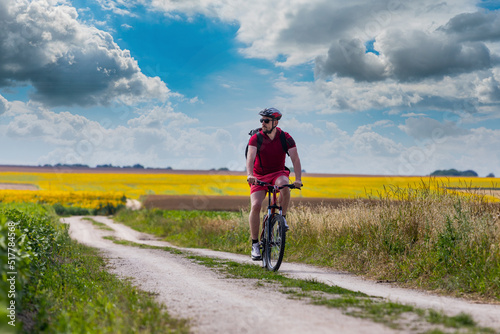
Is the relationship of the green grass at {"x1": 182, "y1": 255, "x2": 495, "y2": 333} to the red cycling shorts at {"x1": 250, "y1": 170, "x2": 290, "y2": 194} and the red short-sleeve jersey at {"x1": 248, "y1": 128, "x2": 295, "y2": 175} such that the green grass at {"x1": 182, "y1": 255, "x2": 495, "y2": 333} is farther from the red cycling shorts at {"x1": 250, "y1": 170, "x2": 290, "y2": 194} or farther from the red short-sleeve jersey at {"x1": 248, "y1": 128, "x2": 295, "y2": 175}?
the red short-sleeve jersey at {"x1": 248, "y1": 128, "x2": 295, "y2": 175}

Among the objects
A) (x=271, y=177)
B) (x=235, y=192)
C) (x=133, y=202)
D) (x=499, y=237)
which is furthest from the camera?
(x=235, y=192)

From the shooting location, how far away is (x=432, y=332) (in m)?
4.27

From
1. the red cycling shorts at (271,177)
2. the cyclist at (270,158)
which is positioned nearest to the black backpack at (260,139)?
the cyclist at (270,158)

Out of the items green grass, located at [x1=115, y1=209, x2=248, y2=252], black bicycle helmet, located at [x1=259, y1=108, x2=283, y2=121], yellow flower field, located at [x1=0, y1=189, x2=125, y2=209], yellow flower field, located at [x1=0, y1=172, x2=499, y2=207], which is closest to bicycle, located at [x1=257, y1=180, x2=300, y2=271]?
black bicycle helmet, located at [x1=259, y1=108, x2=283, y2=121]

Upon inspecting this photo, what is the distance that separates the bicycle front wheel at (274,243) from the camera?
340 inches

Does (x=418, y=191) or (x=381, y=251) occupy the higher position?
(x=418, y=191)

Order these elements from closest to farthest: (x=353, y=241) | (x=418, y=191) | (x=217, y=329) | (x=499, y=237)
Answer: (x=217, y=329)
(x=499, y=237)
(x=353, y=241)
(x=418, y=191)

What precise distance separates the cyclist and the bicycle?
0.47ft

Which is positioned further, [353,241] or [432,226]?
[353,241]

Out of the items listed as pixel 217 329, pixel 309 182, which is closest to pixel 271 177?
pixel 217 329

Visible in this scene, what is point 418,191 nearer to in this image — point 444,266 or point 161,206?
point 444,266

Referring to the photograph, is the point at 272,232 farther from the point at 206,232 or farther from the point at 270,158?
the point at 206,232

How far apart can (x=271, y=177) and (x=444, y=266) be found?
128 inches

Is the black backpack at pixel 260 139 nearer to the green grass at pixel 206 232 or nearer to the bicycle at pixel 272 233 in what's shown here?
the bicycle at pixel 272 233
